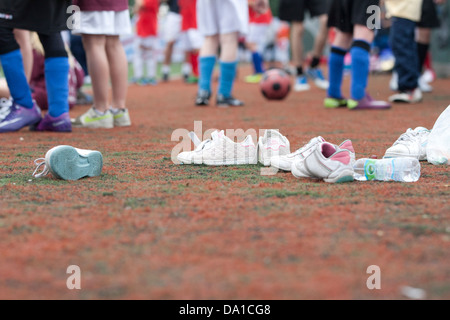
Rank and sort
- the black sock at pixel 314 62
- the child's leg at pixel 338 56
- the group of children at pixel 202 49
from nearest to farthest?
the group of children at pixel 202 49, the child's leg at pixel 338 56, the black sock at pixel 314 62

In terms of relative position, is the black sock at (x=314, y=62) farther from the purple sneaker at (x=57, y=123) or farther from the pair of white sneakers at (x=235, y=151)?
the pair of white sneakers at (x=235, y=151)

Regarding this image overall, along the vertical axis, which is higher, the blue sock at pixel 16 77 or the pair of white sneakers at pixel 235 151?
the blue sock at pixel 16 77

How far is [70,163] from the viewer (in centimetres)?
261

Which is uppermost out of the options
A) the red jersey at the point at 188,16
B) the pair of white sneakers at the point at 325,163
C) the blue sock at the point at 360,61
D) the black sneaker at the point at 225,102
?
the red jersey at the point at 188,16

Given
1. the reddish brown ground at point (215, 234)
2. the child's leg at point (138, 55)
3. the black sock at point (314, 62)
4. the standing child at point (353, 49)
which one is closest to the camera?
the reddish brown ground at point (215, 234)

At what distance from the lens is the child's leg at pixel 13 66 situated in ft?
13.4

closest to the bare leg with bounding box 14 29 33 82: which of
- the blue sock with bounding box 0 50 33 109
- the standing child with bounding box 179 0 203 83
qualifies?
the blue sock with bounding box 0 50 33 109

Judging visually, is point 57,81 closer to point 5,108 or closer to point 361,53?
point 5,108

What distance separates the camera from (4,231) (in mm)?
1860

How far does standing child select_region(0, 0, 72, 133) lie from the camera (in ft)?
13.2

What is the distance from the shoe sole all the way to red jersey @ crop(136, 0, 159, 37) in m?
8.24

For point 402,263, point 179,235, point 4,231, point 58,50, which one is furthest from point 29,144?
point 402,263

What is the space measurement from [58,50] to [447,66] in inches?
359

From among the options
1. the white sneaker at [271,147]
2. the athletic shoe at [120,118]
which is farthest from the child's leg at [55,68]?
the white sneaker at [271,147]
